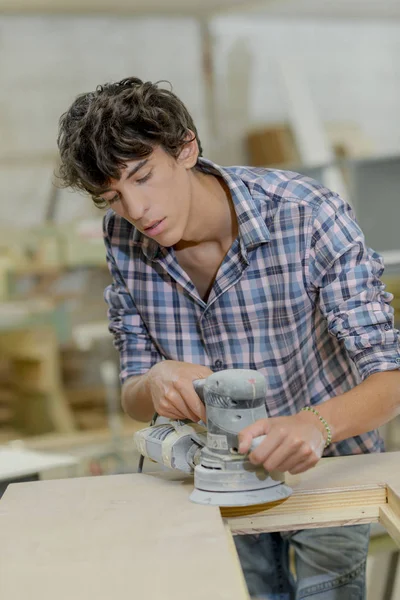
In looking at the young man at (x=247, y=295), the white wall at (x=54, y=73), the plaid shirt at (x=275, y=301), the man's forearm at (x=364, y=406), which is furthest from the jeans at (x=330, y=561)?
the white wall at (x=54, y=73)

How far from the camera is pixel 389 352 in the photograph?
5.18 ft

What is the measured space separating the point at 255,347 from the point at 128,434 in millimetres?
3737

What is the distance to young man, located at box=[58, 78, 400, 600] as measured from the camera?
154 cm

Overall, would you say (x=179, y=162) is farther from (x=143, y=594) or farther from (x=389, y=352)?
(x=143, y=594)

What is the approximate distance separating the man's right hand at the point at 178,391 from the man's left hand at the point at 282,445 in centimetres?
18

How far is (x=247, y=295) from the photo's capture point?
174 cm

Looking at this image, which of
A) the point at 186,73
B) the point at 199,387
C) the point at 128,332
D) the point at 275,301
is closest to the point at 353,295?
the point at 275,301

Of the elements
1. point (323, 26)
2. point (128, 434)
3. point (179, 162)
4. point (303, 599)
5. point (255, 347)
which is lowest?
point (128, 434)

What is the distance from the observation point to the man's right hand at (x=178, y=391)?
151 cm

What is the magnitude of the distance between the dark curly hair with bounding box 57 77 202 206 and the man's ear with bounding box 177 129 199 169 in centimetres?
2

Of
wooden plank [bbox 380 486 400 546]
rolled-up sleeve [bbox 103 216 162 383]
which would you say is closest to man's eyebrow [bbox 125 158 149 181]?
rolled-up sleeve [bbox 103 216 162 383]

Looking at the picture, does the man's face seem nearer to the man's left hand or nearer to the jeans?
the man's left hand

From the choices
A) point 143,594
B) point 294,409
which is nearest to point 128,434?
point 294,409

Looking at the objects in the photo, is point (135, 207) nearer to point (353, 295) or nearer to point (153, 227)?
point (153, 227)
